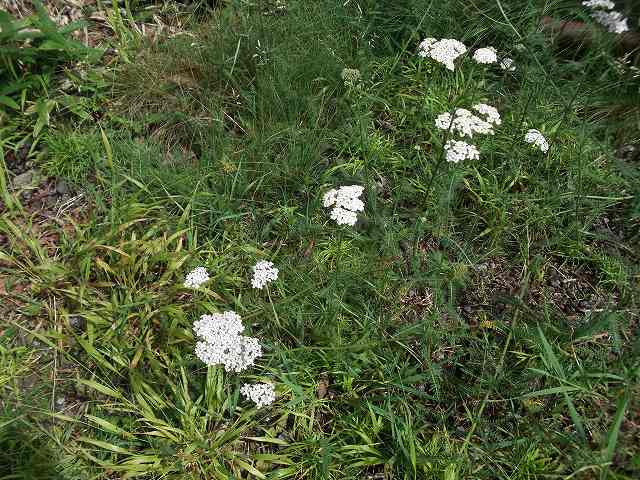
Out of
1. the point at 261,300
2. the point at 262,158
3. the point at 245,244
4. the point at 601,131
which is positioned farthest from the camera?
the point at 601,131

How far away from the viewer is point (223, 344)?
1.66m

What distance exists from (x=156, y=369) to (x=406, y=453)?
1.02 meters

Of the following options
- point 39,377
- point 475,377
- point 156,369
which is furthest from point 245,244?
point 475,377

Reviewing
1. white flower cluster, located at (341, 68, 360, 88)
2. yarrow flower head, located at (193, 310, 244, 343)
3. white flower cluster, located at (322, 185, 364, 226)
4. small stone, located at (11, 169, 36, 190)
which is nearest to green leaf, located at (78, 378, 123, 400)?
yarrow flower head, located at (193, 310, 244, 343)

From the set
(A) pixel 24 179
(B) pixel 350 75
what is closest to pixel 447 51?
(B) pixel 350 75

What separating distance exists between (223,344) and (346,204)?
2.32 feet

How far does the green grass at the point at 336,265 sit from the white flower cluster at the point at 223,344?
123 millimetres

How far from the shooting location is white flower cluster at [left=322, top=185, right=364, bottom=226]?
1.84 metres

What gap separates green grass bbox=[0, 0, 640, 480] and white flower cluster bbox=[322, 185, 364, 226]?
0.65 ft

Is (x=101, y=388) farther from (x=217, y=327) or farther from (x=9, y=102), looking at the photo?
(x=9, y=102)

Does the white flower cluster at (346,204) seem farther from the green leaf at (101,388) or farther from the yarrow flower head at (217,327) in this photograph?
the green leaf at (101,388)

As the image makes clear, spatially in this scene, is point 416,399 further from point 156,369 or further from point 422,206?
point 156,369

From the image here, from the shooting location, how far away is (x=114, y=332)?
202cm

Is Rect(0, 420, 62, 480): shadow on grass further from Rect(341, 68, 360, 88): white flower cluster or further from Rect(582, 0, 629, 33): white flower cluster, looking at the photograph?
Rect(582, 0, 629, 33): white flower cluster
